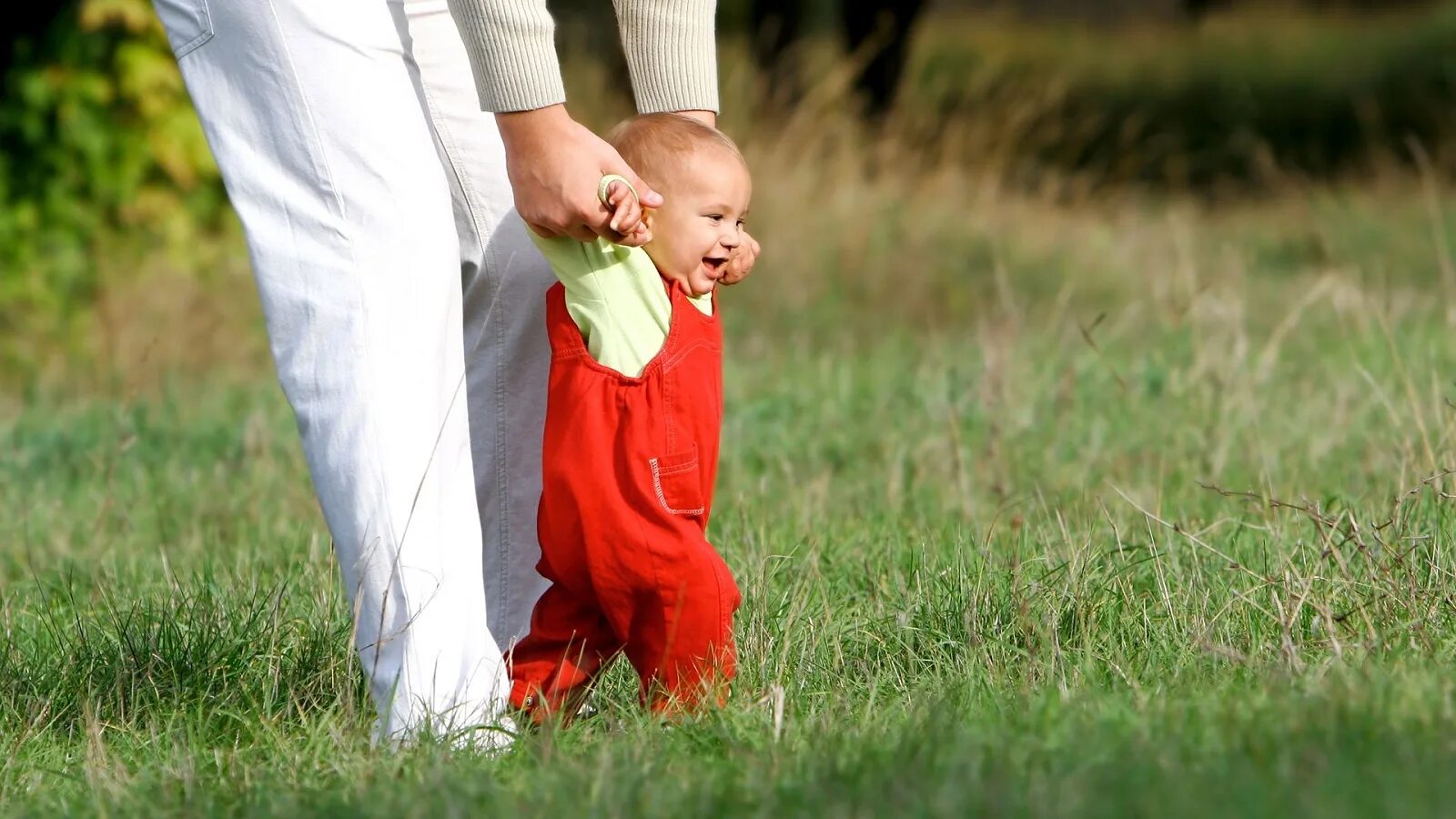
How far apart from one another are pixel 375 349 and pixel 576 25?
7.92 meters

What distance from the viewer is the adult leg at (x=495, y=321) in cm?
252

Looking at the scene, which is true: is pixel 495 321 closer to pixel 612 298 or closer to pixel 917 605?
pixel 612 298

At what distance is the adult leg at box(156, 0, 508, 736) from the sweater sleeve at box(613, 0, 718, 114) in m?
0.50

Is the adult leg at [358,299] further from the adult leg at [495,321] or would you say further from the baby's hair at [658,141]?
the baby's hair at [658,141]

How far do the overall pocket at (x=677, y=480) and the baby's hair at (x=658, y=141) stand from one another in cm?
42

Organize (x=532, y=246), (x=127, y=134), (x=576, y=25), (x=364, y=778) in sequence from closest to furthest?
(x=364, y=778) < (x=532, y=246) < (x=127, y=134) < (x=576, y=25)

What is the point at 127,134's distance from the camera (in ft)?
24.4

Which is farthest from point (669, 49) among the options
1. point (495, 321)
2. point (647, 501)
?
point (647, 501)

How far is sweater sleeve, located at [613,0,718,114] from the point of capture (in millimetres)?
2672

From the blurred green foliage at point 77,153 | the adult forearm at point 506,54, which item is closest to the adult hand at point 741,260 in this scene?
the adult forearm at point 506,54

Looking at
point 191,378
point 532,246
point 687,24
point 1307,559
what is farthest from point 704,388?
point 191,378

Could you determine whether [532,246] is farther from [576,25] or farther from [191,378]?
[576,25]

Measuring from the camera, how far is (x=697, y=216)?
2.43 metres

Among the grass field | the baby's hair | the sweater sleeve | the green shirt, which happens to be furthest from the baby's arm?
the grass field
